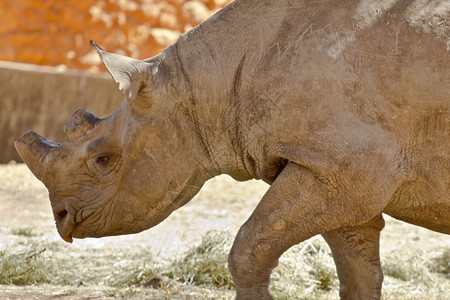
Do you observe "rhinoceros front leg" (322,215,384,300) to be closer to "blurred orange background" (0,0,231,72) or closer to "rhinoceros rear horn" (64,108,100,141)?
"rhinoceros rear horn" (64,108,100,141)

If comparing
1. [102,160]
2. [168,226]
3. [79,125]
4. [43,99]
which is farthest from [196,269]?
[43,99]

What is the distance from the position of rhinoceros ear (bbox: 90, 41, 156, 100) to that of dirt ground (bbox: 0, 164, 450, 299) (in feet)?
5.06

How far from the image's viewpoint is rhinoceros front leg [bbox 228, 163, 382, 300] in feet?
15.3

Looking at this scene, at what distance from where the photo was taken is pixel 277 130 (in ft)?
15.8

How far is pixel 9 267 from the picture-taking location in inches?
258

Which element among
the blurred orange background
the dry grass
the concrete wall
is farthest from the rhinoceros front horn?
the blurred orange background

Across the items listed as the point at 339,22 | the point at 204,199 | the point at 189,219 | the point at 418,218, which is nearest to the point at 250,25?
the point at 339,22

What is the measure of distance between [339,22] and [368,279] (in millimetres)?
1808

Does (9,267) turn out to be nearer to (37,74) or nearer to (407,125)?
(407,125)

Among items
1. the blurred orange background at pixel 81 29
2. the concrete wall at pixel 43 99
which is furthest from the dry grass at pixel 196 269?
the blurred orange background at pixel 81 29

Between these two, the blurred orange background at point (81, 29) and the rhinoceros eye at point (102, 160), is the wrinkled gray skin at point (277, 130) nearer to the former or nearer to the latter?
the rhinoceros eye at point (102, 160)

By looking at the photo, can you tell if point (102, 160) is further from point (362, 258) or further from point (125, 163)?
point (362, 258)

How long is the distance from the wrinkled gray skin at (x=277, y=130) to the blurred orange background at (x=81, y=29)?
52.5 ft

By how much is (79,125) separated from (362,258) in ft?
6.89
